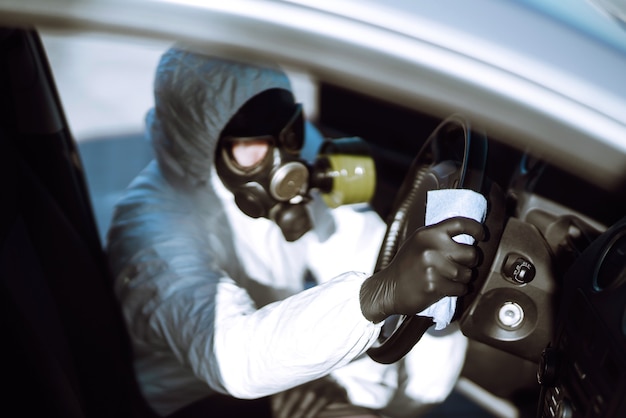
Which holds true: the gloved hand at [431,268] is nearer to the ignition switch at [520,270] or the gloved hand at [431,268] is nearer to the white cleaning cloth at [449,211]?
the white cleaning cloth at [449,211]

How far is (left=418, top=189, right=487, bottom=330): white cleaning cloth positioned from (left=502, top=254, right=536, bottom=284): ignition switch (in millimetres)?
179

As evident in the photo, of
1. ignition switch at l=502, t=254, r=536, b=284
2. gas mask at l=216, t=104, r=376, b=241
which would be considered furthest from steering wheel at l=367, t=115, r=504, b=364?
gas mask at l=216, t=104, r=376, b=241

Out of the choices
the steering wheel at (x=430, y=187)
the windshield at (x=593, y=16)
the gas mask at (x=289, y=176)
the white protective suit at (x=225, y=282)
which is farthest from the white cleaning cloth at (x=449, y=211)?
the gas mask at (x=289, y=176)

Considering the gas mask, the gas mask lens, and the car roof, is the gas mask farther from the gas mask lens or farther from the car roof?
the car roof

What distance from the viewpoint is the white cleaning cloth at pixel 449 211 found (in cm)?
100

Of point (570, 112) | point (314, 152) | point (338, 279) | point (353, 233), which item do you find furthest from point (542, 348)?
point (314, 152)

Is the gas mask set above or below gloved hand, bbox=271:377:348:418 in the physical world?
above

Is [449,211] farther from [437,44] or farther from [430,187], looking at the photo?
[437,44]

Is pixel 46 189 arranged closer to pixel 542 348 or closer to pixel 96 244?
pixel 96 244

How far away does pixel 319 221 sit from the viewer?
1.79 m

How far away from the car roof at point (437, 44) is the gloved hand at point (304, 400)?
84cm

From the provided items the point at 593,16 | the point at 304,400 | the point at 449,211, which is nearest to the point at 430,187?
the point at 449,211

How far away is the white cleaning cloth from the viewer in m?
1.00

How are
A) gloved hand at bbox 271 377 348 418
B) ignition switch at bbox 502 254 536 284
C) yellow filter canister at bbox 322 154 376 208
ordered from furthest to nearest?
yellow filter canister at bbox 322 154 376 208
gloved hand at bbox 271 377 348 418
ignition switch at bbox 502 254 536 284
